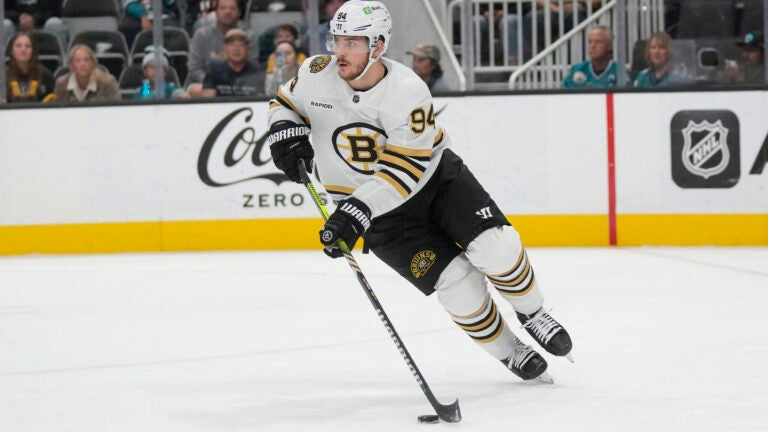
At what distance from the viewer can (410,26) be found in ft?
24.3

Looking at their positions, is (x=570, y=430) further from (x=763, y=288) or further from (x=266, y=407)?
(x=763, y=288)

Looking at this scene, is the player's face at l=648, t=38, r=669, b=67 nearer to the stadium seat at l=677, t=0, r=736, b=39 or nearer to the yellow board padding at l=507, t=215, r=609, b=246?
the stadium seat at l=677, t=0, r=736, b=39

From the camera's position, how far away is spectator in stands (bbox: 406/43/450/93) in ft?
24.8

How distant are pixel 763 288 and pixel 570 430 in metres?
2.93

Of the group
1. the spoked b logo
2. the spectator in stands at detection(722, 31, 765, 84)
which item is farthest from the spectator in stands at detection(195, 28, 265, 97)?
the spectator in stands at detection(722, 31, 765, 84)

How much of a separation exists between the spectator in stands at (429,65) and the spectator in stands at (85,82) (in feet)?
6.15

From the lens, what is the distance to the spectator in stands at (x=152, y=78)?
7.80 metres

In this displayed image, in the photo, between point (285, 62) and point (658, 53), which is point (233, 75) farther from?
point (658, 53)

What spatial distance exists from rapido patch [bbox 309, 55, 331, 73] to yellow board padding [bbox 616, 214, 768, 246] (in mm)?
4357

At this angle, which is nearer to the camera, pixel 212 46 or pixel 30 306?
pixel 30 306

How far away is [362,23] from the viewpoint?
3.32 meters

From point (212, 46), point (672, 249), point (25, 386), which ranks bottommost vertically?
point (672, 249)

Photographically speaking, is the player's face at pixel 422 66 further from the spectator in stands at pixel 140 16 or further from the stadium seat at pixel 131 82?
the stadium seat at pixel 131 82

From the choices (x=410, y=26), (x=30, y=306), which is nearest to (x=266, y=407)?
(x=30, y=306)
